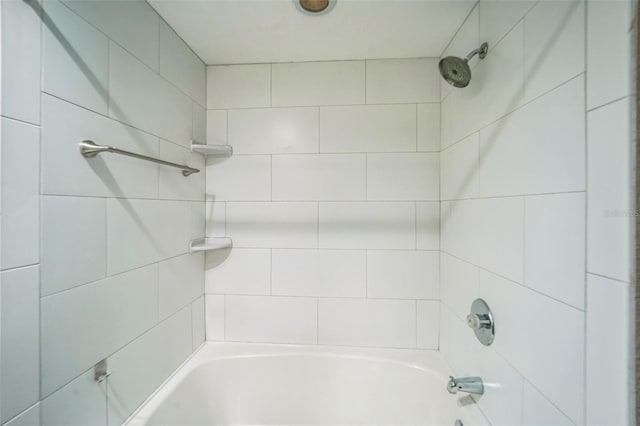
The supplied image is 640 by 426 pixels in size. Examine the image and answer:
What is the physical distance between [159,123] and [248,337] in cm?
108

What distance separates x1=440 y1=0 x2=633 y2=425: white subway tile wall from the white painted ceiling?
185mm

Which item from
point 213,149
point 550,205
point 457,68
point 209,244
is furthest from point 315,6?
point 209,244

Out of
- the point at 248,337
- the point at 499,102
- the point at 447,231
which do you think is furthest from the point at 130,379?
the point at 499,102

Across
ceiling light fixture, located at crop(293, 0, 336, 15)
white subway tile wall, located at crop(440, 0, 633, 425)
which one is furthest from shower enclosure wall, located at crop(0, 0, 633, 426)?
ceiling light fixture, located at crop(293, 0, 336, 15)

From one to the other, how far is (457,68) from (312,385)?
145 cm

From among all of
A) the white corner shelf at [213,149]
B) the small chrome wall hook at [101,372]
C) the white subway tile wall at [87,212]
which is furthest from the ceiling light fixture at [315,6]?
the small chrome wall hook at [101,372]

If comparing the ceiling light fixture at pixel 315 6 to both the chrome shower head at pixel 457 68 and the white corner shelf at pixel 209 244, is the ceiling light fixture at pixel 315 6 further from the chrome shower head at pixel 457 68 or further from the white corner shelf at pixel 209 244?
the white corner shelf at pixel 209 244

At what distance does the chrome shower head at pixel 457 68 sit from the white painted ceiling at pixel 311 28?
150 millimetres

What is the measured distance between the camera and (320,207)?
4.04 feet

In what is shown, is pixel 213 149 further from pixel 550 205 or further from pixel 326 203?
pixel 550 205

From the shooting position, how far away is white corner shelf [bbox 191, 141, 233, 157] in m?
1.14

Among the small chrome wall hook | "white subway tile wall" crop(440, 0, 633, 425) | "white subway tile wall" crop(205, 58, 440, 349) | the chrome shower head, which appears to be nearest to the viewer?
"white subway tile wall" crop(440, 0, 633, 425)

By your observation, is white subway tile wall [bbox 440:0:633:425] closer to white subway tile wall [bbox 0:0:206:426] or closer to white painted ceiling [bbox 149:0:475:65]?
white painted ceiling [bbox 149:0:475:65]

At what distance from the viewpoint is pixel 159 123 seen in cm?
94
